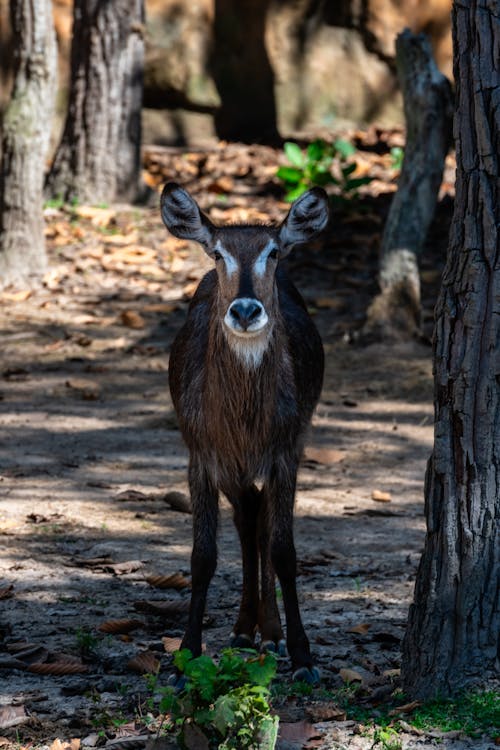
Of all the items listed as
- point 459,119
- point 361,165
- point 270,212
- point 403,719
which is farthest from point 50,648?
point 361,165

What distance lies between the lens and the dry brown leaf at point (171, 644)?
16.6 feet

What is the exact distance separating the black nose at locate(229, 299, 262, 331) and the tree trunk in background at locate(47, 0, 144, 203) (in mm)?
8505

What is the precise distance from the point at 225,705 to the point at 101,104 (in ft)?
33.1

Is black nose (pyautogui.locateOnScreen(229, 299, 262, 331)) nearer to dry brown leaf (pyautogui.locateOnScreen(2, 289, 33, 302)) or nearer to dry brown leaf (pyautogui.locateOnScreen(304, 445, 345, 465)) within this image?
dry brown leaf (pyautogui.locateOnScreen(304, 445, 345, 465))

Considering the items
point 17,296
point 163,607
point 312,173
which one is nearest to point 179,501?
point 163,607

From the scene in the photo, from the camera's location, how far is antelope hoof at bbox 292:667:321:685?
4781mm

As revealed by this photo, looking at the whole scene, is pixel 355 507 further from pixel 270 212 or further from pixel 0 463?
pixel 270 212

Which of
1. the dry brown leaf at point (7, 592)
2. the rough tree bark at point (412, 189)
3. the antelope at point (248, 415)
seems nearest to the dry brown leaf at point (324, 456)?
the rough tree bark at point (412, 189)

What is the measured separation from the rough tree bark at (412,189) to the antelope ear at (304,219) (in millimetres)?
4526

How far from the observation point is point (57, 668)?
185 inches

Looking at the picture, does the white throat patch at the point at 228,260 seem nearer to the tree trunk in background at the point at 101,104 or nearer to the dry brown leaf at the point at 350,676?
the dry brown leaf at the point at 350,676

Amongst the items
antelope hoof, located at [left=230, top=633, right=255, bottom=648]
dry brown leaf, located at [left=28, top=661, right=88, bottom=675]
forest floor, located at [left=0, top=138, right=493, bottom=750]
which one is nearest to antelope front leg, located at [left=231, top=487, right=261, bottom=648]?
antelope hoof, located at [left=230, top=633, right=255, bottom=648]

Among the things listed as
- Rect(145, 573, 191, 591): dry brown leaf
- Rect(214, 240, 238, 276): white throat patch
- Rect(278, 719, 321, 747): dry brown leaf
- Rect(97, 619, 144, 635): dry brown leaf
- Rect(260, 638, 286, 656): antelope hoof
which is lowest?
Rect(260, 638, 286, 656): antelope hoof

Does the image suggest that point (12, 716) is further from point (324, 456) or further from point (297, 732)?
point (324, 456)
